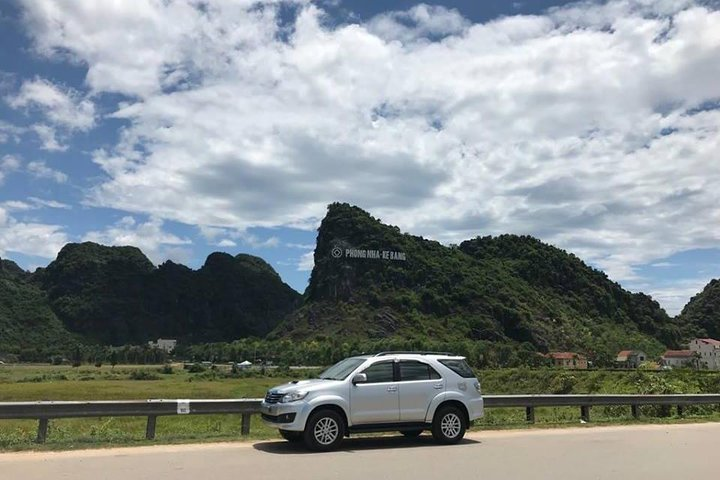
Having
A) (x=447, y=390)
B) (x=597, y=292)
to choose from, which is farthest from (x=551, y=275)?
(x=447, y=390)

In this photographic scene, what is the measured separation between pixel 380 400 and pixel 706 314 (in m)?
178

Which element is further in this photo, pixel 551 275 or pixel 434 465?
pixel 551 275

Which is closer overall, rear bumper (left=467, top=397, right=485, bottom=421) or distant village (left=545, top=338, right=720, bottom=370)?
rear bumper (left=467, top=397, right=485, bottom=421)

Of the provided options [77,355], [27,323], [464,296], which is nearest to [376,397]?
[464,296]

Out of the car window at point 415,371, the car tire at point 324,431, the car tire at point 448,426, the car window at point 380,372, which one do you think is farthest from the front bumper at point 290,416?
the car tire at point 448,426

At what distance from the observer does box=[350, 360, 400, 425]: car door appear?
1162 centimetres

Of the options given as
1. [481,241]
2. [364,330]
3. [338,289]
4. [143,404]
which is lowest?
[143,404]

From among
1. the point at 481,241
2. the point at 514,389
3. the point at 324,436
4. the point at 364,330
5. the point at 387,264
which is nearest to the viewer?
the point at 324,436

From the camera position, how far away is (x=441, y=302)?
470ft

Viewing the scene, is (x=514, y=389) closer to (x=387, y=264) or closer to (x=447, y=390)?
(x=447, y=390)

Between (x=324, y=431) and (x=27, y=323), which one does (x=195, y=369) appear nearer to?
(x=27, y=323)

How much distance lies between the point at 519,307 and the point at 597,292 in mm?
34009

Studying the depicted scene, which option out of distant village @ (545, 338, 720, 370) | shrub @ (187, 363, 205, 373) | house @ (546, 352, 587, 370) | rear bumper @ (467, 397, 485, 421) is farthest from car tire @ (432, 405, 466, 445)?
house @ (546, 352, 587, 370)

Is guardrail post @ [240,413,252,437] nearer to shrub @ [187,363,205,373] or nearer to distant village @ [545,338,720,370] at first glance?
shrub @ [187,363,205,373]
